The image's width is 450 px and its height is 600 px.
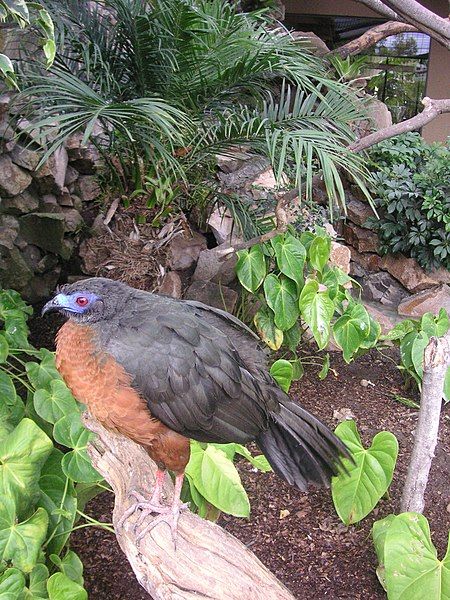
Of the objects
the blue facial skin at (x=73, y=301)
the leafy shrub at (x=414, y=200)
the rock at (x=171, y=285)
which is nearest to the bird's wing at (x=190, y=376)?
the blue facial skin at (x=73, y=301)

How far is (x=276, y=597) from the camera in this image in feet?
5.40

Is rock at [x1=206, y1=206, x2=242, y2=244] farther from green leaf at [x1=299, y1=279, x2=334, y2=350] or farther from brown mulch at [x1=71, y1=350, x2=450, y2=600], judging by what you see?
brown mulch at [x1=71, y1=350, x2=450, y2=600]

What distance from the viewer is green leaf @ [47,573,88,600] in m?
1.87

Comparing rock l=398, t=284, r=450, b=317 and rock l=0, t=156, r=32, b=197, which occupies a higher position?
rock l=0, t=156, r=32, b=197

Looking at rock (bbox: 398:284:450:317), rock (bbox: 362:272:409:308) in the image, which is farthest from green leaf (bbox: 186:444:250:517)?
rock (bbox: 362:272:409:308)

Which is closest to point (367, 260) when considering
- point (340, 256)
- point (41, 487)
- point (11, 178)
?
point (340, 256)

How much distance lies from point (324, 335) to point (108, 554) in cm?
148

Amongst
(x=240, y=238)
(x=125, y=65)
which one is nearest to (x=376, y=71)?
(x=240, y=238)

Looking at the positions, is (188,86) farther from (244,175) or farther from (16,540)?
(16,540)

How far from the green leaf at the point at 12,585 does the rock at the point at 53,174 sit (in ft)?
7.27

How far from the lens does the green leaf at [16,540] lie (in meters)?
1.89

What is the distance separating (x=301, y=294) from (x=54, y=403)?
1.43m

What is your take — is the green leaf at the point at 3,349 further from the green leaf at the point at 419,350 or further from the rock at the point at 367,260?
the rock at the point at 367,260

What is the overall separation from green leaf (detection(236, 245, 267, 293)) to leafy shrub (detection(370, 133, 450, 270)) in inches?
80.9
